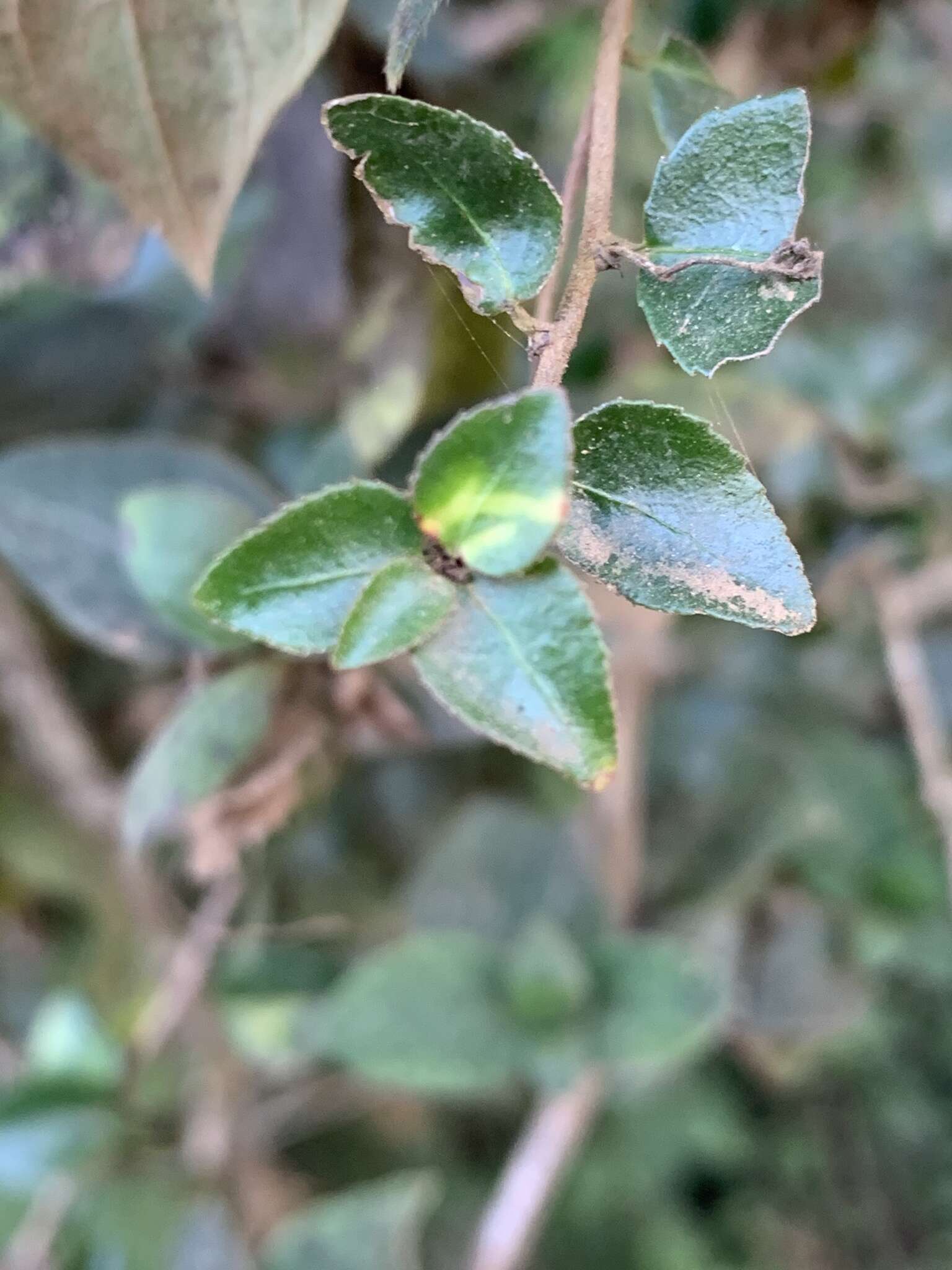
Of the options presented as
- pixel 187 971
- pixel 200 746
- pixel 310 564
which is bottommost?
pixel 187 971

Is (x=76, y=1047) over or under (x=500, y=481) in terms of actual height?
under

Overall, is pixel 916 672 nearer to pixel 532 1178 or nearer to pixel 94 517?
pixel 532 1178

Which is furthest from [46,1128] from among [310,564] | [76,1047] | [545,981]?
[310,564]

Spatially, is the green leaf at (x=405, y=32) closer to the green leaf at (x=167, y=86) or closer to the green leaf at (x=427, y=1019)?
the green leaf at (x=167, y=86)

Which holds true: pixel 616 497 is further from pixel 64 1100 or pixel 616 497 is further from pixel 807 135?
pixel 64 1100

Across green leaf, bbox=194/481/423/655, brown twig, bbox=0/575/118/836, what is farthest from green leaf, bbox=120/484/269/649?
brown twig, bbox=0/575/118/836

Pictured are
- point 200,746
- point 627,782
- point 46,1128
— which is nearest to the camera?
point 200,746

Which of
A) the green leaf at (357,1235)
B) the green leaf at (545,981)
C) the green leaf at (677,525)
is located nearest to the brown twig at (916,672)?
the green leaf at (545,981)
